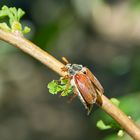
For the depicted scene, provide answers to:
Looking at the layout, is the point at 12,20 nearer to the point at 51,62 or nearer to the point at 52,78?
the point at 51,62

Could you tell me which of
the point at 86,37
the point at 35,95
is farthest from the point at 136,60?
the point at 86,37

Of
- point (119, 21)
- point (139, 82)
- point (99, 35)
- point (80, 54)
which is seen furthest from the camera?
point (119, 21)

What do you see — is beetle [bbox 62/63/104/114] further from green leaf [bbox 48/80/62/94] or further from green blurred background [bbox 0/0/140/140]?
green blurred background [bbox 0/0/140/140]

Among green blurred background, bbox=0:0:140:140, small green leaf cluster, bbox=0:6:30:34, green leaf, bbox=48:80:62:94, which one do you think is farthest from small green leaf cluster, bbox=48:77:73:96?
green blurred background, bbox=0:0:140:140

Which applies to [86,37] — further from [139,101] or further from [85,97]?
[85,97]

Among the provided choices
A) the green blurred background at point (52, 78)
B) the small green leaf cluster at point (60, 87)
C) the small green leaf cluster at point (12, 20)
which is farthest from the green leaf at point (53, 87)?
the green blurred background at point (52, 78)

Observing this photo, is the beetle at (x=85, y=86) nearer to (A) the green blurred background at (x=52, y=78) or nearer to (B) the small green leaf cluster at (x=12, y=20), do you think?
(B) the small green leaf cluster at (x=12, y=20)
